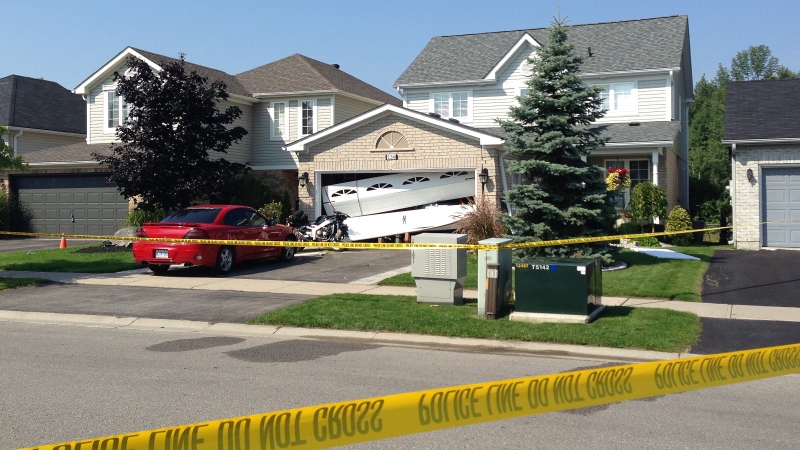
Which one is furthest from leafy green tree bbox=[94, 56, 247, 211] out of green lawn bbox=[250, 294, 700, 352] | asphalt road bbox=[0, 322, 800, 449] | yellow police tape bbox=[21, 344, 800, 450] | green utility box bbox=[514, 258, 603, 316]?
yellow police tape bbox=[21, 344, 800, 450]

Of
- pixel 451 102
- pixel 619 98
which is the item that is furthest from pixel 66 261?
pixel 619 98

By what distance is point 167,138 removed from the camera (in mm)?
20719

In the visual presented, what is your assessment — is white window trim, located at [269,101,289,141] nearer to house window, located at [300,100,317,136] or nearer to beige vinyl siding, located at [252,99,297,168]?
beige vinyl siding, located at [252,99,297,168]

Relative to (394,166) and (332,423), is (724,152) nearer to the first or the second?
(394,166)

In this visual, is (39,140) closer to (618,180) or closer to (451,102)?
(451,102)

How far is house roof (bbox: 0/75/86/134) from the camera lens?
106 feet

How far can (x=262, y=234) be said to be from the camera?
1769cm

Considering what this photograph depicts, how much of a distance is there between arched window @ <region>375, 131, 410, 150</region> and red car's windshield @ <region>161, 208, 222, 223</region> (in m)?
7.03

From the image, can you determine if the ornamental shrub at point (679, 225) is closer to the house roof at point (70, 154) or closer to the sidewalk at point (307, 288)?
the sidewalk at point (307, 288)

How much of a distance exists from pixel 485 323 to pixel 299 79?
2100 cm

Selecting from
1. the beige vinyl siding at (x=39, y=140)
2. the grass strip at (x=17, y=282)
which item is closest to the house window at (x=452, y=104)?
the grass strip at (x=17, y=282)

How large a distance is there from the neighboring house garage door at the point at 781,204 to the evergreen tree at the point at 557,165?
21.9 feet

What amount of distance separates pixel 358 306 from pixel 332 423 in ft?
27.2

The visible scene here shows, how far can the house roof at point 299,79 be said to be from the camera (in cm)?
2873
